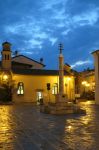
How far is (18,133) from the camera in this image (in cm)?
1482

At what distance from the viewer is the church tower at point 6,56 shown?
56312 millimetres

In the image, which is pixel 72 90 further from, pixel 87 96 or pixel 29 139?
pixel 29 139

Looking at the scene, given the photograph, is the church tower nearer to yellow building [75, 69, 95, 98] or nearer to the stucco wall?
the stucco wall

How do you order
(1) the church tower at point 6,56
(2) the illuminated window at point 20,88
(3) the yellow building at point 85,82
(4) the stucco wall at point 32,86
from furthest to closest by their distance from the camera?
(3) the yellow building at point 85,82 → (1) the church tower at point 6,56 → (2) the illuminated window at point 20,88 → (4) the stucco wall at point 32,86

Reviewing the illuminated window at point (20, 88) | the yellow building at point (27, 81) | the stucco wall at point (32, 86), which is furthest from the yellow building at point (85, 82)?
the illuminated window at point (20, 88)

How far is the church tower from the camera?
2217 inches

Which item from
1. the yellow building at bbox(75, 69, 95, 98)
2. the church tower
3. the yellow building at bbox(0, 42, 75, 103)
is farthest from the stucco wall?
the yellow building at bbox(75, 69, 95, 98)

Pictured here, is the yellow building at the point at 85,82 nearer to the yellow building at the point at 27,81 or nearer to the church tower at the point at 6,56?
the yellow building at the point at 27,81

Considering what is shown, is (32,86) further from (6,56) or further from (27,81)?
(6,56)

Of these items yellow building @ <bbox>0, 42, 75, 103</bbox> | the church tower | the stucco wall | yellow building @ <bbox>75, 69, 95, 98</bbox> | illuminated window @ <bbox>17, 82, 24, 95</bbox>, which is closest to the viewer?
yellow building @ <bbox>0, 42, 75, 103</bbox>

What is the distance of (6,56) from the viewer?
57.0 meters

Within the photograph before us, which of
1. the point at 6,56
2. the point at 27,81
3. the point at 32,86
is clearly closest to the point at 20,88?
the point at 27,81

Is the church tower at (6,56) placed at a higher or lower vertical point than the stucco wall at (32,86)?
higher

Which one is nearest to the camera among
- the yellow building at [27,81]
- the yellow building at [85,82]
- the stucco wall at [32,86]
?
the yellow building at [27,81]
